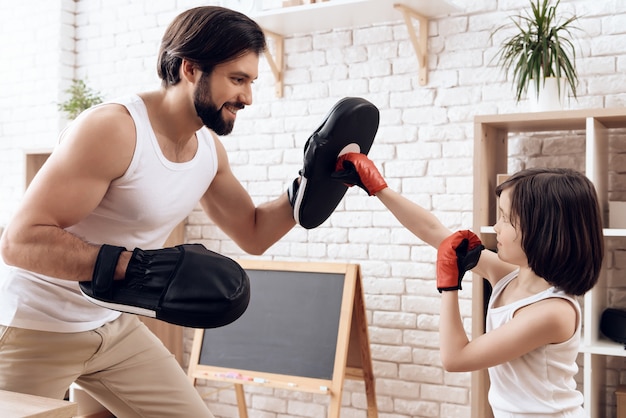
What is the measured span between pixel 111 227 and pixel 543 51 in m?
1.64

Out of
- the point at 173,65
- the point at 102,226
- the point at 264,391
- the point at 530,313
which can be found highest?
the point at 173,65

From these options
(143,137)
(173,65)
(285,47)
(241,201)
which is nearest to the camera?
(143,137)

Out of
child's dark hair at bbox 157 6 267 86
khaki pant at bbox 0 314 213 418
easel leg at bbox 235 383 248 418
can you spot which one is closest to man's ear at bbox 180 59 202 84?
child's dark hair at bbox 157 6 267 86

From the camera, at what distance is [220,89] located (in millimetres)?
1951

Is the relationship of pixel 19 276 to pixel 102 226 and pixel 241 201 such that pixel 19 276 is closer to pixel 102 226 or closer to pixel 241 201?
pixel 102 226

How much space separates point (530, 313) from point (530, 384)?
6.6 inches

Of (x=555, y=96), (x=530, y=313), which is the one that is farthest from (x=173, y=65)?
(x=555, y=96)

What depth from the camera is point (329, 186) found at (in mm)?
2033

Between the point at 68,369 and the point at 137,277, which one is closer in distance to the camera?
the point at 137,277

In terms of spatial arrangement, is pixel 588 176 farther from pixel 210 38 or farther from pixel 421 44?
pixel 210 38

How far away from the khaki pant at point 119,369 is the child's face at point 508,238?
0.93 metres

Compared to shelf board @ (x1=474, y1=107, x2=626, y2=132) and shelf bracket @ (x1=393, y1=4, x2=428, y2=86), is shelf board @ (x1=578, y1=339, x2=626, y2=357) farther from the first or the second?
shelf bracket @ (x1=393, y1=4, x2=428, y2=86)

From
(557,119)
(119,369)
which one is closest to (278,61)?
(557,119)

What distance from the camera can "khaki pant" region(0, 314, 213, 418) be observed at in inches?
72.6
